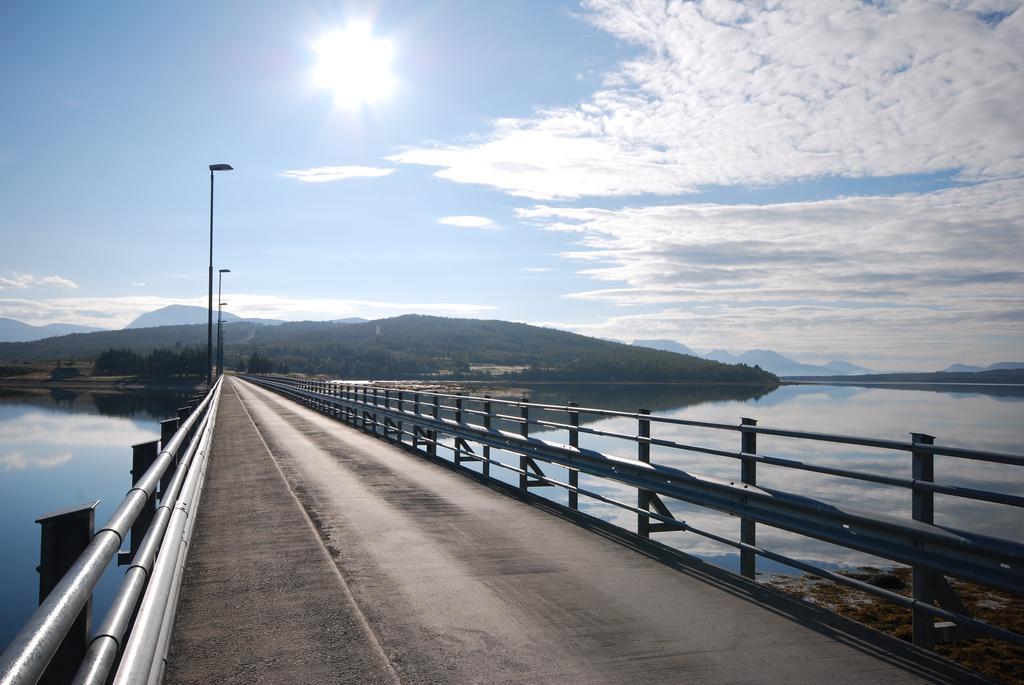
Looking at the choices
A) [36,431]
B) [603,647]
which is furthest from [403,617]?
[36,431]

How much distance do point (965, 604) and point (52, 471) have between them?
45206mm

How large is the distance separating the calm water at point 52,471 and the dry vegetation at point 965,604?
8.75m

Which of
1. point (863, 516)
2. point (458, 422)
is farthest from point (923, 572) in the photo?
point (458, 422)

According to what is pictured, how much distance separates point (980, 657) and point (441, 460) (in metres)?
12.0

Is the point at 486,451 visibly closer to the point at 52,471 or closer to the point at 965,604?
the point at 965,604

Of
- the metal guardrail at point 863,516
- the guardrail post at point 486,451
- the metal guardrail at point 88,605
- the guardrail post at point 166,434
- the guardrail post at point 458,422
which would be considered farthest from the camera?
A: the guardrail post at point 458,422

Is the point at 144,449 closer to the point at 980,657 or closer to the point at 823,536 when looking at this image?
the point at 823,536

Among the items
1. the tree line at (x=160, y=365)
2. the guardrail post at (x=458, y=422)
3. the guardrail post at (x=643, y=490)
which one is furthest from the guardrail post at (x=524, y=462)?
the tree line at (x=160, y=365)

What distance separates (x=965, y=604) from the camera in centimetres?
1188

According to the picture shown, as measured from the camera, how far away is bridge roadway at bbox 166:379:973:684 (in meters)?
5.31

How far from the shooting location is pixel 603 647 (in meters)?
5.73

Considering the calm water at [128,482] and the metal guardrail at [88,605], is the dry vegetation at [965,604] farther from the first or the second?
the metal guardrail at [88,605]

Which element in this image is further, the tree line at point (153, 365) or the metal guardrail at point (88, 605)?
the tree line at point (153, 365)

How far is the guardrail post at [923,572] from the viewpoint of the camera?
582cm
